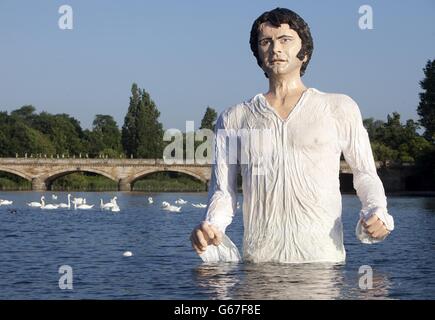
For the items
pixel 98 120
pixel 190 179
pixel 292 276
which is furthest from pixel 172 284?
pixel 98 120

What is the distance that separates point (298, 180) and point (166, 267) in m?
9.27

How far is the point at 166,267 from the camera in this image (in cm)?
1553

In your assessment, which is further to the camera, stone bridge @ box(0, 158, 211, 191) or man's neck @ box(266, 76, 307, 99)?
stone bridge @ box(0, 158, 211, 191)

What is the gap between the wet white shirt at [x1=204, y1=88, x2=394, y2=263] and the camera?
646 cm

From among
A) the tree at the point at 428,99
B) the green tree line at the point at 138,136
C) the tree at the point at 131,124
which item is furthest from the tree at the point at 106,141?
the tree at the point at 428,99

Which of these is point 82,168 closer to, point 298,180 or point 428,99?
point 428,99

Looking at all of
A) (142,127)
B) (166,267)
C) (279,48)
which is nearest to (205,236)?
(279,48)

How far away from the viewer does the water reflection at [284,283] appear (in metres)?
6.98

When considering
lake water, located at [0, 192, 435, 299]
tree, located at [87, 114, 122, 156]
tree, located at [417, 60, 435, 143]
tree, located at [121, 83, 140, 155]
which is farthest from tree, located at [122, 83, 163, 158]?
lake water, located at [0, 192, 435, 299]

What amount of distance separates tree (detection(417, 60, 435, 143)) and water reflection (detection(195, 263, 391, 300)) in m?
77.1

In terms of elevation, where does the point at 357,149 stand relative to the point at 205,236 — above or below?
above

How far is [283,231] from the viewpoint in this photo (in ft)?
21.4

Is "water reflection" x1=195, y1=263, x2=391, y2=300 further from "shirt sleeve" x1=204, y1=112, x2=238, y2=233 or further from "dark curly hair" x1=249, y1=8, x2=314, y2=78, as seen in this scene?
"dark curly hair" x1=249, y1=8, x2=314, y2=78

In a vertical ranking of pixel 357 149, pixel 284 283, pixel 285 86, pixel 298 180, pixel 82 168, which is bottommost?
pixel 284 283
